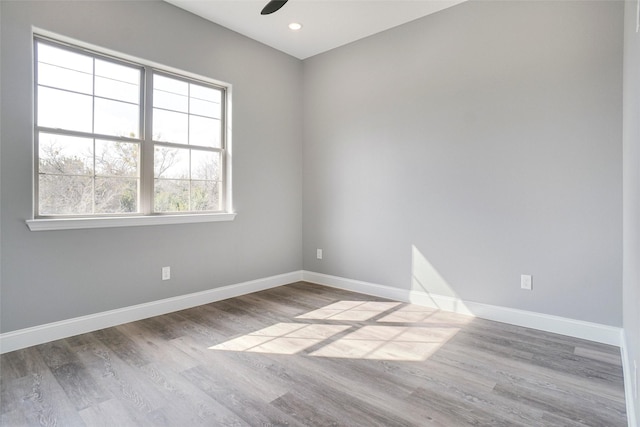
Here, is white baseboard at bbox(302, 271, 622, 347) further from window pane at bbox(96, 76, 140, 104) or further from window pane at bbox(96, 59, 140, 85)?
window pane at bbox(96, 59, 140, 85)

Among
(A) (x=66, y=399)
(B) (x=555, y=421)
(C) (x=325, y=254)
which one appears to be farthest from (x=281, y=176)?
(B) (x=555, y=421)

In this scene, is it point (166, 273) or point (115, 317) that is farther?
point (166, 273)

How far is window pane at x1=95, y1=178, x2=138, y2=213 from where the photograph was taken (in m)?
2.97

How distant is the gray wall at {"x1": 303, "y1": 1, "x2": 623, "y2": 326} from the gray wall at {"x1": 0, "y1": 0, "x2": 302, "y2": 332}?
60 cm

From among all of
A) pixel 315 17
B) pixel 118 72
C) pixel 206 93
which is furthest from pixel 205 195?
pixel 315 17

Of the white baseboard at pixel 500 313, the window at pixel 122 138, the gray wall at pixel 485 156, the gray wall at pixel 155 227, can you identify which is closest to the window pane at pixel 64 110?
the window at pixel 122 138

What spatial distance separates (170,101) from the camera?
3.45 m

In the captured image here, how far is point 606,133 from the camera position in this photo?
8.57 ft

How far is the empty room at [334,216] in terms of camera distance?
2.04 meters

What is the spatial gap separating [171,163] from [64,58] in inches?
45.6

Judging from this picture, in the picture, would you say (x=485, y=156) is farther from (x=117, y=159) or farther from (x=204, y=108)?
(x=117, y=159)

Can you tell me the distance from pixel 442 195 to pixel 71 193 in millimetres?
3308

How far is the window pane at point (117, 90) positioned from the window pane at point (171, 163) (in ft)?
1.62

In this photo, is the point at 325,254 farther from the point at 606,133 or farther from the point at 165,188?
the point at 606,133
